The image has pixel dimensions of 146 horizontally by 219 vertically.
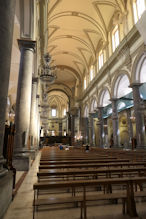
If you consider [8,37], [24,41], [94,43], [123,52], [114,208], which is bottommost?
[114,208]

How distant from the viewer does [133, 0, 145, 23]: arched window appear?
33.6 feet

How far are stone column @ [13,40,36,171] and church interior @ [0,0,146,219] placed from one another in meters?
0.03

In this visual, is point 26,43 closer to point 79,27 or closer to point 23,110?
point 23,110

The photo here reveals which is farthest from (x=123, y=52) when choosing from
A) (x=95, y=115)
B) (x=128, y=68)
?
(x=95, y=115)

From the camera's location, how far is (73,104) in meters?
30.0

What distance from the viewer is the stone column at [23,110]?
5257mm

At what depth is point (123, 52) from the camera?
39.1 feet

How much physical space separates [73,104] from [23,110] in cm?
2441

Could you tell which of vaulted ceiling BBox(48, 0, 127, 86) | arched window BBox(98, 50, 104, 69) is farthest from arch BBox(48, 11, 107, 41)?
arched window BBox(98, 50, 104, 69)

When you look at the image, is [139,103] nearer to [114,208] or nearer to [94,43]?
[114,208]

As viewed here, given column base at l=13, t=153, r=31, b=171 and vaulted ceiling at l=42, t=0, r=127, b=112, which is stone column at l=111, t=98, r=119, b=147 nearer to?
vaulted ceiling at l=42, t=0, r=127, b=112

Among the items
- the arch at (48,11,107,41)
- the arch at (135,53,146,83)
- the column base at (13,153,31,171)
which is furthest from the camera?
the arch at (48,11,107,41)

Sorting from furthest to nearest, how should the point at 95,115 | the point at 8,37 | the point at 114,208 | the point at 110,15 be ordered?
the point at 95,115 < the point at 110,15 < the point at 8,37 < the point at 114,208

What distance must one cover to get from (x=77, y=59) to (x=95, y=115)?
8.68 m
